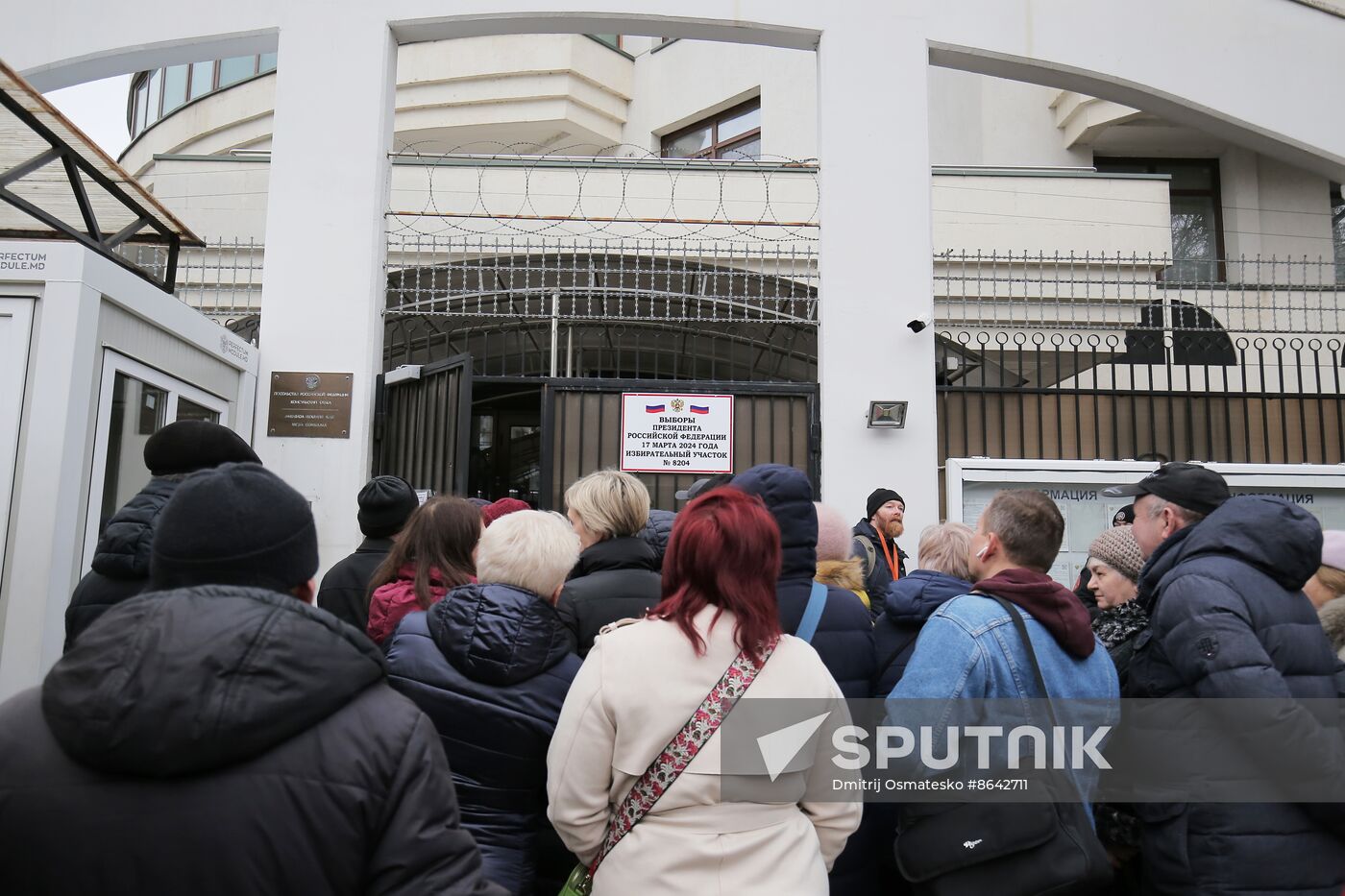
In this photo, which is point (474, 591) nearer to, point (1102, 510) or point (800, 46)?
point (1102, 510)

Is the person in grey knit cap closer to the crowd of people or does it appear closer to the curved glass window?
the crowd of people

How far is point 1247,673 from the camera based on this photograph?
239 centimetres

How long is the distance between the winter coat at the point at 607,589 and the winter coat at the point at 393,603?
17.3 inches

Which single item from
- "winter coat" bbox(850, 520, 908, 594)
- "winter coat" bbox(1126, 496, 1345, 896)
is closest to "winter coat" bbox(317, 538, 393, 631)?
"winter coat" bbox(850, 520, 908, 594)

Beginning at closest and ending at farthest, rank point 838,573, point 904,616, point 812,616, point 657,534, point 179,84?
point 812,616 < point 904,616 < point 838,573 < point 657,534 < point 179,84

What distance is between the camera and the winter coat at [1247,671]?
95.3 inches

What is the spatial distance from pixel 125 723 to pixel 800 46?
22.2 feet

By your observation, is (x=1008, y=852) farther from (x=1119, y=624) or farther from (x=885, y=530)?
(x=885, y=530)

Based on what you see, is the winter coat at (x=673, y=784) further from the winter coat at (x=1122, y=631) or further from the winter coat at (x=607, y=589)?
the winter coat at (x=1122, y=631)

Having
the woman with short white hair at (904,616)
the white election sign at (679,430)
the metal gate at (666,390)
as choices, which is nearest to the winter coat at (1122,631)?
the woman with short white hair at (904,616)

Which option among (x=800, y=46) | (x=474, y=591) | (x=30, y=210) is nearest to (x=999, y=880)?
(x=474, y=591)

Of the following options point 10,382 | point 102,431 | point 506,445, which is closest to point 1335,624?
point 102,431

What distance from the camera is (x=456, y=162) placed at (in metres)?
9.12

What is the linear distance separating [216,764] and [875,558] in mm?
4410
